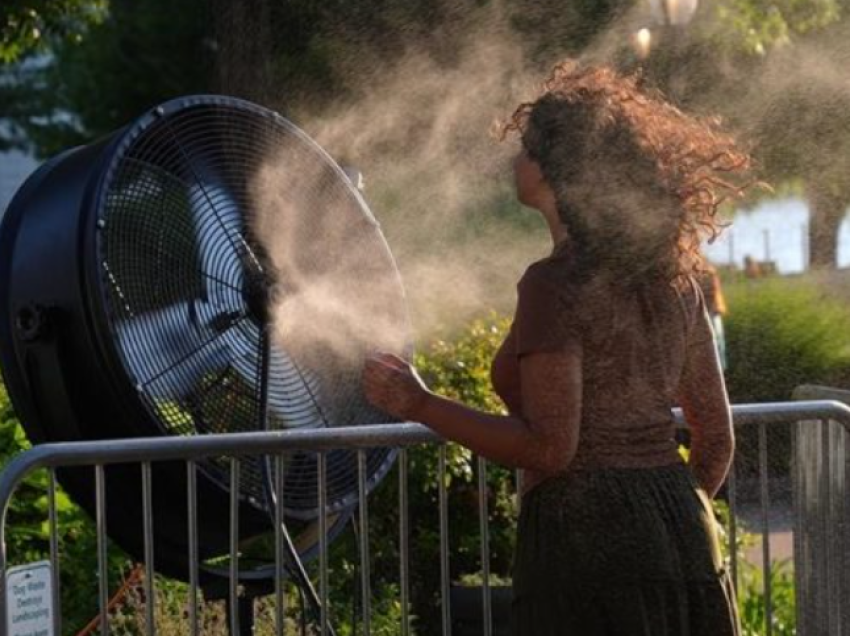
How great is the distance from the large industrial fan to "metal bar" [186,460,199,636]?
0.04m

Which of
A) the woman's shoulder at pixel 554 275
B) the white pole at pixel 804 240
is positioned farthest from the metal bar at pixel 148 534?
the white pole at pixel 804 240

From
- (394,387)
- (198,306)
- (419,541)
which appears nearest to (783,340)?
(419,541)

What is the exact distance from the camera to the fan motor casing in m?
4.25

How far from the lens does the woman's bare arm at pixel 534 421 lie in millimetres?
3566

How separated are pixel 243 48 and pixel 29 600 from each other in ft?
21.0

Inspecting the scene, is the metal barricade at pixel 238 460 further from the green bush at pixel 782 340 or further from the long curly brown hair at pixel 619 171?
the green bush at pixel 782 340

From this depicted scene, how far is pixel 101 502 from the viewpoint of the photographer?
13.7 ft

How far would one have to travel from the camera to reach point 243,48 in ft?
33.2

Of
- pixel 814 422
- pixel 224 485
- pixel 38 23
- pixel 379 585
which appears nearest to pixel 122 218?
pixel 224 485

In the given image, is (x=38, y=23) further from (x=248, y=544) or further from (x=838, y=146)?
(x=248, y=544)

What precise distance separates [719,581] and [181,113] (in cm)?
170

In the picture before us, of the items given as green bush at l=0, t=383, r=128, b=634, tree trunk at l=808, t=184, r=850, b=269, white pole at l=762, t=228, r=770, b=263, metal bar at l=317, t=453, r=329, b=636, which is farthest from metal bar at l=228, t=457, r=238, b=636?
white pole at l=762, t=228, r=770, b=263

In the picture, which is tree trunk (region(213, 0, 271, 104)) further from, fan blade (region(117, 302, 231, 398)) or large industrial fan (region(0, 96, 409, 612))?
fan blade (region(117, 302, 231, 398))

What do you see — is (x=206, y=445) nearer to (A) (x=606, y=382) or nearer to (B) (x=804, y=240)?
(A) (x=606, y=382)
